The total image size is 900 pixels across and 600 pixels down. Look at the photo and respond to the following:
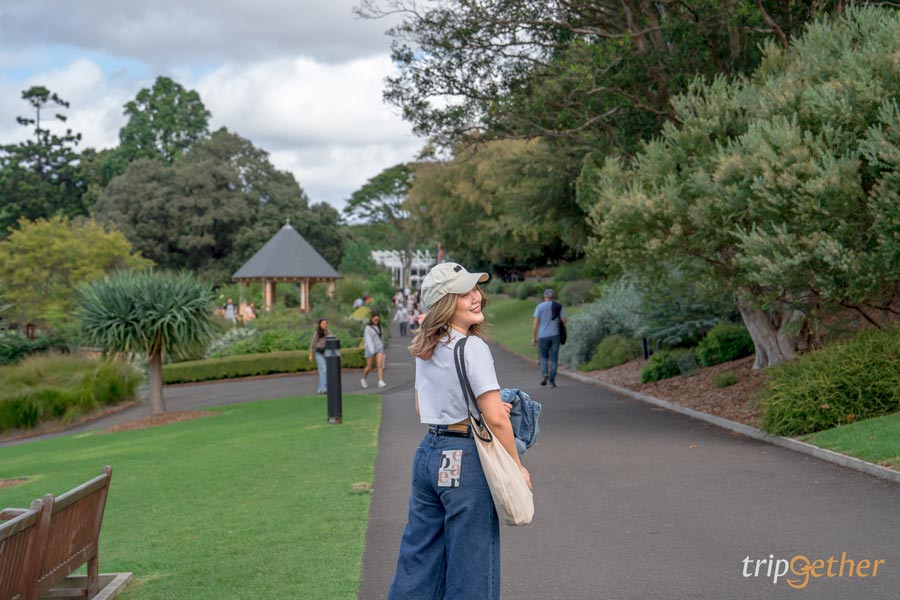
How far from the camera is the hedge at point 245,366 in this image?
2986cm

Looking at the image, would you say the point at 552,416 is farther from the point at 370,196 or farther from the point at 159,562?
the point at 370,196

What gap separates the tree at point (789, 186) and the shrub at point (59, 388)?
14.7 m

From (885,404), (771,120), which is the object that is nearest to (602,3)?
(771,120)

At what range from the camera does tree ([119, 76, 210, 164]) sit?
311ft

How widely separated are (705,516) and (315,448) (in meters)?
6.35

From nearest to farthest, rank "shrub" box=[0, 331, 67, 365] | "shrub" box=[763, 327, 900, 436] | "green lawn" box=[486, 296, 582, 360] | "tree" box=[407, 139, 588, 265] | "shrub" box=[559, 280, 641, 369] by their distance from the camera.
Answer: "shrub" box=[763, 327, 900, 436]
"shrub" box=[559, 280, 641, 369]
"tree" box=[407, 139, 588, 265]
"shrub" box=[0, 331, 67, 365]
"green lawn" box=[486, 296, 582, 360]

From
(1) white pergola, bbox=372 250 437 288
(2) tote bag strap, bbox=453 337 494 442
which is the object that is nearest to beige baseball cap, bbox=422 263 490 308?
(2) tote bag strap, bbox=453 337 494 442

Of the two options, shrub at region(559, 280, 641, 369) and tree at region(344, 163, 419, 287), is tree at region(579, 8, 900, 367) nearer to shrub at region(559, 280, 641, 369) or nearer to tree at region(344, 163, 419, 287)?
shrub at region(559, 280, 641, 369)

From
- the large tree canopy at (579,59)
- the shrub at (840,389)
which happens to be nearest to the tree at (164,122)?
the large tree canopy at (579,59)

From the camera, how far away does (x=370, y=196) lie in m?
85.6

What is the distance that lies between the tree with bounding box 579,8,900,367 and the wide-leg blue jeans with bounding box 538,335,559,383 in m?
4.41

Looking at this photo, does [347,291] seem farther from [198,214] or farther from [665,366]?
[665,366]

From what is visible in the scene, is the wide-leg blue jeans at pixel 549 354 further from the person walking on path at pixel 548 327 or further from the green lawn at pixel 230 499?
the green lawn at pixel 230 499

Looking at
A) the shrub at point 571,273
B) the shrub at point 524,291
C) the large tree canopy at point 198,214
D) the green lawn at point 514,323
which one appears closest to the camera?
the green lawn at point 514,323
